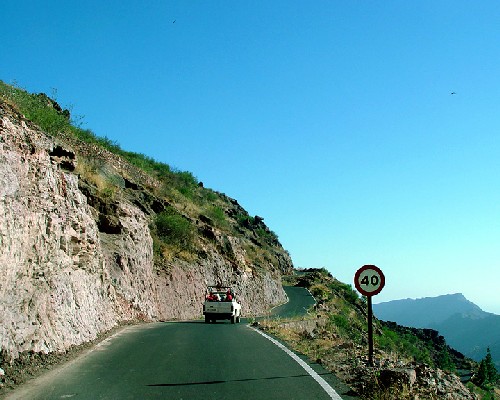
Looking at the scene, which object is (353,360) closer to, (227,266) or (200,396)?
(200,396)

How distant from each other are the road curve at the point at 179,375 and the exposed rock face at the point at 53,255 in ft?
3.64

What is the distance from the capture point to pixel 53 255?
1447cm

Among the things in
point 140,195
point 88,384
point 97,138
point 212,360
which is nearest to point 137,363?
point 212,360

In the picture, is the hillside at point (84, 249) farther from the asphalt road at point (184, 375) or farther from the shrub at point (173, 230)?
the asphalt road at point (184, 375)

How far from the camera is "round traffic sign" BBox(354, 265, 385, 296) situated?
11930mm

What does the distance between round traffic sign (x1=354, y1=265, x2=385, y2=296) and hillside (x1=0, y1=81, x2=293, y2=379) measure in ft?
21.9

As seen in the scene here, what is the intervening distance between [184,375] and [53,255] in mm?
5742

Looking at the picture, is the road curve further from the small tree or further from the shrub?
the small tree

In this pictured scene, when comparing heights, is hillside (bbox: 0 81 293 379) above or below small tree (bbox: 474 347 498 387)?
above

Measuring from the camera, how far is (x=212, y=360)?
12734 millimetres

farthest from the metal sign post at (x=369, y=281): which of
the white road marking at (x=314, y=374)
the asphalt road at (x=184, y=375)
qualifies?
the asphalt road at (x=184, y=375)

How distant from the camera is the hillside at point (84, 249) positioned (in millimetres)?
11672

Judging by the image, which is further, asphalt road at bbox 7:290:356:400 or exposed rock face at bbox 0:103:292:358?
exposed rock face at bbox 0:103:292:358

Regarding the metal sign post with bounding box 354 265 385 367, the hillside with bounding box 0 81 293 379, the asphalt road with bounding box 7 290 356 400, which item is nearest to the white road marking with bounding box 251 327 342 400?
the asphalt road with bounding box 7 290 356 400
